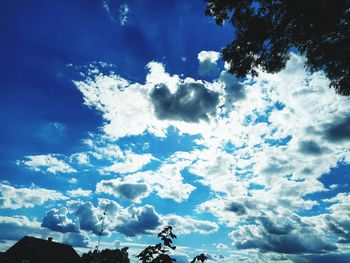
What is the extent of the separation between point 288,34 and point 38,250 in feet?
164

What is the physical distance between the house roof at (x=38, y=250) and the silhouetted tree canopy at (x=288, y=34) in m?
47.4

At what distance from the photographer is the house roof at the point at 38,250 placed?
4447 cm

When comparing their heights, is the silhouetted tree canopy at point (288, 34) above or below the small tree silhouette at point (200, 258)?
above

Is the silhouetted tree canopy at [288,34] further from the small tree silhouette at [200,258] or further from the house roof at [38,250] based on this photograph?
the house roof at [38,250]

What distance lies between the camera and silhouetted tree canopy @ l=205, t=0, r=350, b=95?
1066 centimetres

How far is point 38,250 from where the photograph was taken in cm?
4506

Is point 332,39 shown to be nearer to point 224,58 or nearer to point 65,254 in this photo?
point 224,58

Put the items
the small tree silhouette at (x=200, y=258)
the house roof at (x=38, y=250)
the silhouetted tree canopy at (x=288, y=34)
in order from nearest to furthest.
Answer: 1. the small tree silhouette at (x=200, y=258)
2. the silhouetted tree canopy at (x=288, y=34)
3. the house roof at (x=38, y=250)

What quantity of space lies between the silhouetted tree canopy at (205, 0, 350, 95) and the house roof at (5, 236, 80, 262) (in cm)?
4735

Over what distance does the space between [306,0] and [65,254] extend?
2165 inches

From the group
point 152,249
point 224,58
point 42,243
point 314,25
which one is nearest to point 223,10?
point 224,58

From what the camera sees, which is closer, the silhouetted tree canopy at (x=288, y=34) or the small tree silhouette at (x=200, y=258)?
the small tree silhouette at (x=200, y=258)

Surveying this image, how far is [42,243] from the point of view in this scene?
4734cm

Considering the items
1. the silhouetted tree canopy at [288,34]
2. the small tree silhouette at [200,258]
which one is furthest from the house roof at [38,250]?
the small tree silhouette at [200,258]
